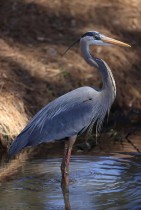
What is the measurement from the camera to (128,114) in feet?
37.7

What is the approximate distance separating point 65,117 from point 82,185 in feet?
3.25

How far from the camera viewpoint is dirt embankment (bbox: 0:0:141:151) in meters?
11.0

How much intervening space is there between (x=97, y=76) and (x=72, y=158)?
313cm

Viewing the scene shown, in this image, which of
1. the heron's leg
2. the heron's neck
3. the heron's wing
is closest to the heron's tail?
the heron's wing

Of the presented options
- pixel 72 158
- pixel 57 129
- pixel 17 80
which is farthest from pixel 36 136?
pixel 17 80

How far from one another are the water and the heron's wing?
499 mm

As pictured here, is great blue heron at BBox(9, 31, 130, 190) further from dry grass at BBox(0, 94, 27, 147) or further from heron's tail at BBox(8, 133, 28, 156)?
dry grass at BBox(0, 94, 27, 147)

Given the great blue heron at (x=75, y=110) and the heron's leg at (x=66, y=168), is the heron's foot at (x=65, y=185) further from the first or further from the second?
the great blue heron at (x=75, y=110)

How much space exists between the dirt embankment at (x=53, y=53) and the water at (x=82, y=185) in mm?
1380

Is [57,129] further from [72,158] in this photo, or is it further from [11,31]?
[11,31]

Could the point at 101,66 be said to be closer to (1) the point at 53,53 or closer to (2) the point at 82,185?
(2) the point at 82,185

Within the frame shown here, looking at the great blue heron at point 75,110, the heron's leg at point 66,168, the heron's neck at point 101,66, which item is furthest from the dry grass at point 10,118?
the heron's neck at point 101,66

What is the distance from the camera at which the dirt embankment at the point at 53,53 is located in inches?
432

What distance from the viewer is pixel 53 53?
1255cm
